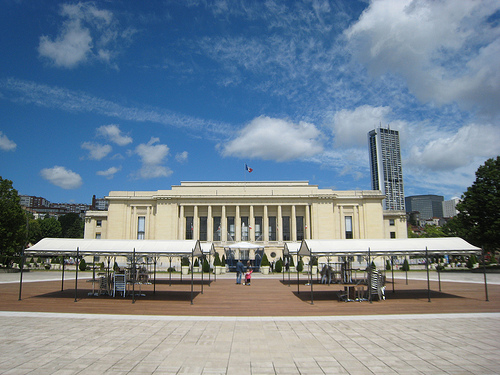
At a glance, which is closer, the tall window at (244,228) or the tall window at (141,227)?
the tall window at (244,228)

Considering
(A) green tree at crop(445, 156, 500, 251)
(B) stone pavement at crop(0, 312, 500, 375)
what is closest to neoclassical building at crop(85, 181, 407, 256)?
(A) green tree at crop(445, 156, 500, 251)

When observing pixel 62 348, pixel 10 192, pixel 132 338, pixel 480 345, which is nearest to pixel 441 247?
pixel 480 345

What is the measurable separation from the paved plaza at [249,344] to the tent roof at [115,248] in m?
4.11

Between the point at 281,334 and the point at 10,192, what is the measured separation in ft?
161

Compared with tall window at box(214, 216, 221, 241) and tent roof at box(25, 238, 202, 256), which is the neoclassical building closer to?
tall window at box(214, 216, 221, 241)

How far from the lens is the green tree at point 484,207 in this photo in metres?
43.1

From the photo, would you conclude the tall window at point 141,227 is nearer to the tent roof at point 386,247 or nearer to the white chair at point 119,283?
the white chair at point 119,283

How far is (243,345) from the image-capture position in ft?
32.6

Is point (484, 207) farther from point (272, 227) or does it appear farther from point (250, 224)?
point (250, 224)

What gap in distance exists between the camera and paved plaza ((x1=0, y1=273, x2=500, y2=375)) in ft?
26.3

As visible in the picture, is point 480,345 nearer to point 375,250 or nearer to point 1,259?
point 375,250

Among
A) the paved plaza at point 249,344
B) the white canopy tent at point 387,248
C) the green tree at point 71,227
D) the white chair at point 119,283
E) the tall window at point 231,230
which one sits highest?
the green tree at point 71,227

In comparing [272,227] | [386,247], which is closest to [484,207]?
[386,247]

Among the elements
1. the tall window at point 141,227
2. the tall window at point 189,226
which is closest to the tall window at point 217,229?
the tall window at point 189,226
